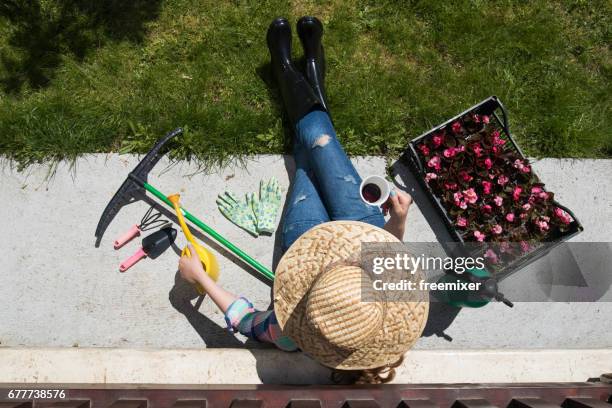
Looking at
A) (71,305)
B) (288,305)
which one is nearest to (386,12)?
(288,305)

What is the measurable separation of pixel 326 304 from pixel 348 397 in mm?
799

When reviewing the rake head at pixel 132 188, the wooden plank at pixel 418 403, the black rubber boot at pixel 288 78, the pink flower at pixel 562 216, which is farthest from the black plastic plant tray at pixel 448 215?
the rake head at pixel 132 188

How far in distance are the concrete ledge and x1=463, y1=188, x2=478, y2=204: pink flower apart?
3.20 feet

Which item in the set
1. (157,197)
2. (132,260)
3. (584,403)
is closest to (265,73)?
(157,197)

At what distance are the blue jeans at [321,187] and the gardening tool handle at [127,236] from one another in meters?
1.05

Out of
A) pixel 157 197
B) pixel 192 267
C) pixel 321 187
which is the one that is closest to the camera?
pixel 192 267

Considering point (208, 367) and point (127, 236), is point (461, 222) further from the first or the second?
point (127, 236)

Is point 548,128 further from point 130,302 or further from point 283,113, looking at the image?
point 130,302

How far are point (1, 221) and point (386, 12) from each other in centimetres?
333

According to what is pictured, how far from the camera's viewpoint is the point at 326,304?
161cm

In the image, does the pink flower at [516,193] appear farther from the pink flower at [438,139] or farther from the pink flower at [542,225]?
the pink flower at [438,139]

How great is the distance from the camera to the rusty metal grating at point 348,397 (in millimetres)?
2100

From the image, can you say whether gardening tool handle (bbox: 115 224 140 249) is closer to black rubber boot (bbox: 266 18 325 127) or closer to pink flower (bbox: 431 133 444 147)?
black rubber boot (bbox: 266 18 325 127)

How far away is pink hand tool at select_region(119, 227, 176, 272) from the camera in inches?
114
